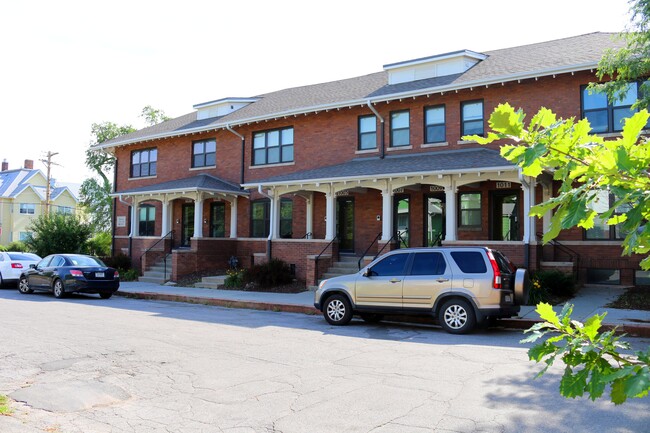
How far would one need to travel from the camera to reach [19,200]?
2354 inches

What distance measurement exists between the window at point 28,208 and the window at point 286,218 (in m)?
46.8

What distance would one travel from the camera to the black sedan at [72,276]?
735 inches

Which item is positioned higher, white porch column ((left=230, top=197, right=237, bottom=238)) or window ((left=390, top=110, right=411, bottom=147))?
window ((left=390, top=110, right=411, bottom=147))

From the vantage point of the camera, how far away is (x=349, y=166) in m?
21.3

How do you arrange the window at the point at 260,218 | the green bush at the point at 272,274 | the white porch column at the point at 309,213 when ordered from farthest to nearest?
the window at the point at 260,218, the white porch column at the point at 309,213, the green bush at the point at 272,274

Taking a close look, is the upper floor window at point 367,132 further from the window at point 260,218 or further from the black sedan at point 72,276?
the black sedan at point 72,276

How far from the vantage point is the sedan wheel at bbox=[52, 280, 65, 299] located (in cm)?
1880

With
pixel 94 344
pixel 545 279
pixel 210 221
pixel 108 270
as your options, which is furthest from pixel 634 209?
pixel 210 221

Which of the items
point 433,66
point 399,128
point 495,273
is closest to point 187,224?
point 399,128

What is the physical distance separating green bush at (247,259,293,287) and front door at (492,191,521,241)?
7348mm

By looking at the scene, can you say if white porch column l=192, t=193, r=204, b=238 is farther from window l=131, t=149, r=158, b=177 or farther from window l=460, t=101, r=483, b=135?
window l=460, t=101, r=483, b=135

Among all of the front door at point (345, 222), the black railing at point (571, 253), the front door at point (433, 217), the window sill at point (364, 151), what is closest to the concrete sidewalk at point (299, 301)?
the black railing at point (571, 253)

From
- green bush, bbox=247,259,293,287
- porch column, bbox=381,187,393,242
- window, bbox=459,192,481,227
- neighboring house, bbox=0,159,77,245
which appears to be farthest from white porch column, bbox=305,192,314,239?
neighboring house, bbox=0,159,77,245

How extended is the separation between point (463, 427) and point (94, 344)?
23.0 ft
